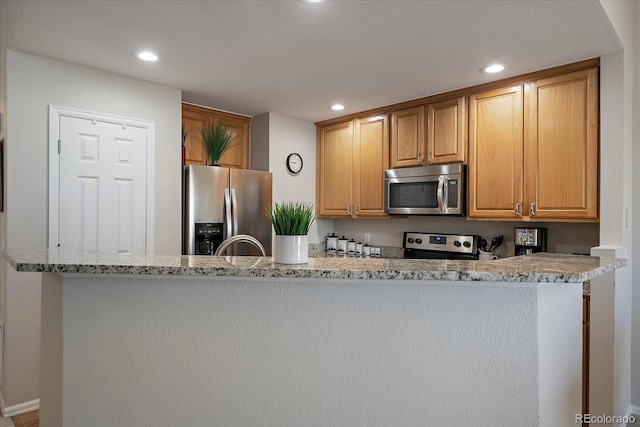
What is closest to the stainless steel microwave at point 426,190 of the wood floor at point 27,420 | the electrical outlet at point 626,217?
the electrical outlet at point 626,217

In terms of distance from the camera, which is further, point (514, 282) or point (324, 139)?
point (324, 139)

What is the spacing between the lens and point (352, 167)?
4.27 m

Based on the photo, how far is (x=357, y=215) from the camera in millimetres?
4242

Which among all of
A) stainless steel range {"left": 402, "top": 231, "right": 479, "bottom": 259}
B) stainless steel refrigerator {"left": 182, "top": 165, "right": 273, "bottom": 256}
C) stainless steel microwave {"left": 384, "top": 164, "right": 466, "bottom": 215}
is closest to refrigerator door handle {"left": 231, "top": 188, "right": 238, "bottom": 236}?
stainless steel refrigerator {"left": 182, "top": 165, "right": 273, "bottom": 256}

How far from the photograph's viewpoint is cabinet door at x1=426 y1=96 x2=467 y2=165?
11.2ft

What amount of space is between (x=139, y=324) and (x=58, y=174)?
2059mm

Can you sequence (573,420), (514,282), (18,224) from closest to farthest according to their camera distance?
(514,282) < (573,420) < (18,224)

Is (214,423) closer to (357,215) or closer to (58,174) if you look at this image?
(58,174)

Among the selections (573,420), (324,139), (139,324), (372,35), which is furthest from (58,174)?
(573,420)

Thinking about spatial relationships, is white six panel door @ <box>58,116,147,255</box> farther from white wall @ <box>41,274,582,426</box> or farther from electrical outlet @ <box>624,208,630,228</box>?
electrical outlet @ <box>624,208,630,228</box>

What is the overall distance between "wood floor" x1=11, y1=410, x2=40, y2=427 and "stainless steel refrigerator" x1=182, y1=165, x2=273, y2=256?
4.77 ft

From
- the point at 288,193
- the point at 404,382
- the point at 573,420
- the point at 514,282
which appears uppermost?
the point at 288,193

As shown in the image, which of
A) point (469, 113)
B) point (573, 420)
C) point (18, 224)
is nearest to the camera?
point (573, 420)

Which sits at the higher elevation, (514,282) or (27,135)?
(27,135)
